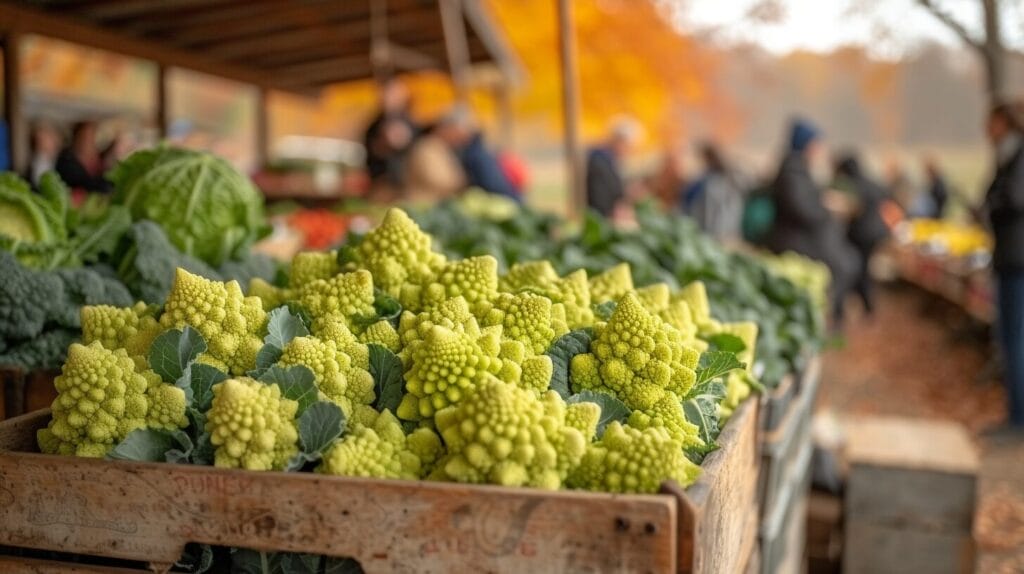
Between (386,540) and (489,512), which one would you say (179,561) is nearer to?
(386,540)

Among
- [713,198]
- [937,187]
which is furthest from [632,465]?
[937,187]

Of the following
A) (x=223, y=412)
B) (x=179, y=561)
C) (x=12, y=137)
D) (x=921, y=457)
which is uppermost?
(x=12, y=137)

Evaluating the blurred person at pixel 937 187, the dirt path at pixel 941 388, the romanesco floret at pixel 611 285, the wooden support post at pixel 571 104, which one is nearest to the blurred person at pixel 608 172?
the dirt path at pixel 941 388

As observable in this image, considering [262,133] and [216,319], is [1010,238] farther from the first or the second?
[262,133]

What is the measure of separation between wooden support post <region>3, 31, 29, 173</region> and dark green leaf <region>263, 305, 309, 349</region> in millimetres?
3961

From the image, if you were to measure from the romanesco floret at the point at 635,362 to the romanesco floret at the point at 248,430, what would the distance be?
1.91 ft

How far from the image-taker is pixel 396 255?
2139mm

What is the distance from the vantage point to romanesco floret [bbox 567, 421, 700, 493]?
4.81ft

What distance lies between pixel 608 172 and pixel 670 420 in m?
7.88

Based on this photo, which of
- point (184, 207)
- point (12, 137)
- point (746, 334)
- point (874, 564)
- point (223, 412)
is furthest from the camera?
point (12, 137)

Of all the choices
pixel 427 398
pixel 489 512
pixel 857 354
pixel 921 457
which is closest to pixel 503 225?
pixel 921 457

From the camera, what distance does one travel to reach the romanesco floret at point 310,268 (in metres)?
2.16

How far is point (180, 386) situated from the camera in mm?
1654

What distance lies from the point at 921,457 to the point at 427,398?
8.34 feet
